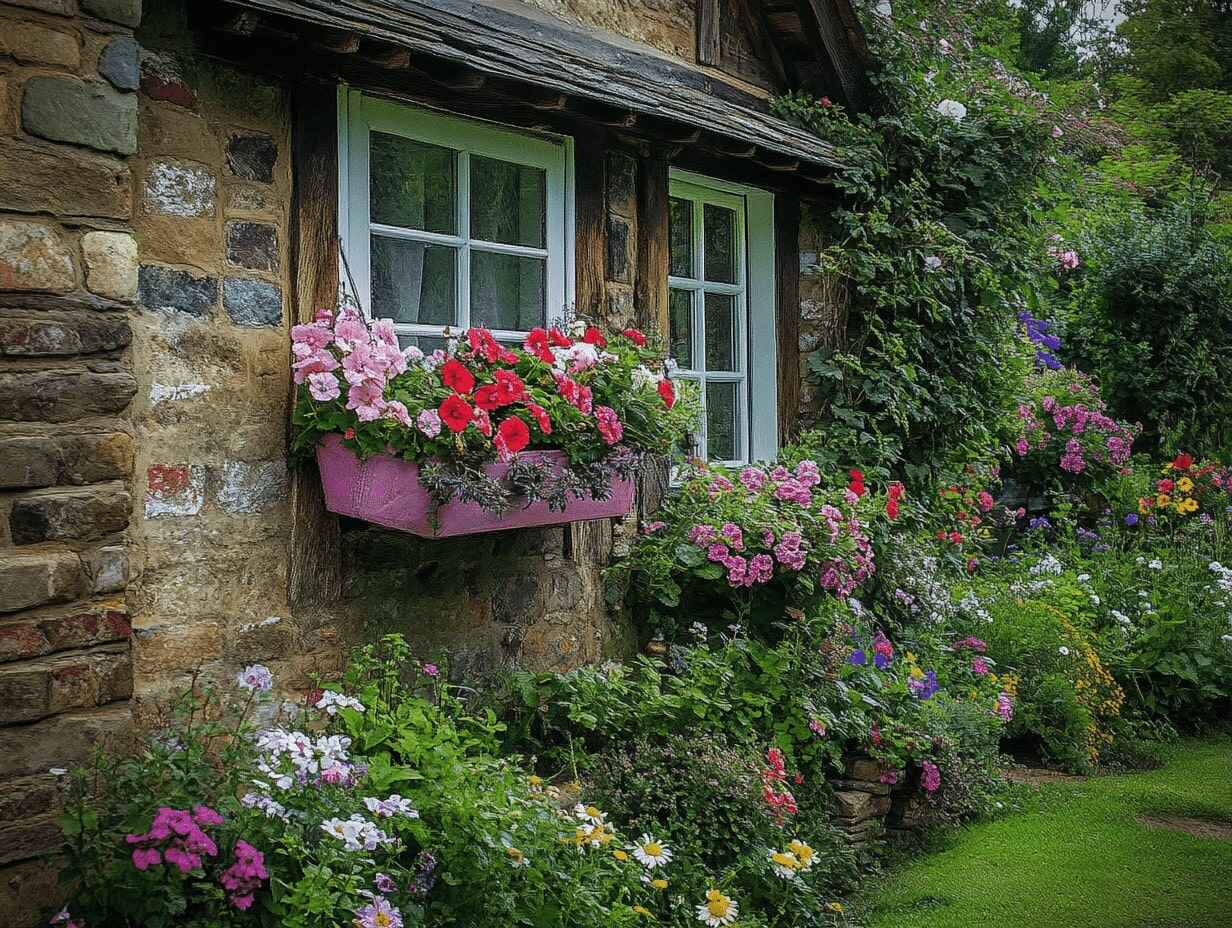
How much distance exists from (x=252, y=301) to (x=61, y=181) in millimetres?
910

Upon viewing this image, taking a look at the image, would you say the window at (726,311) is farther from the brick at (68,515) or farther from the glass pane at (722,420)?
the brick at (68,515)

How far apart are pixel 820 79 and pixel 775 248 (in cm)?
108

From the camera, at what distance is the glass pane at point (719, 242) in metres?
5.62

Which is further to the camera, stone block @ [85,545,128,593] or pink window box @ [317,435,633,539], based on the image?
pink window box @ [317,435,633,539]

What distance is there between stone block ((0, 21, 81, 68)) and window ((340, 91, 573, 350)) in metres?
1.22

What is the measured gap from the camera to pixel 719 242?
569 cm

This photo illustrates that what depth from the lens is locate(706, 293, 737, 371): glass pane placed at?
5.66 metres

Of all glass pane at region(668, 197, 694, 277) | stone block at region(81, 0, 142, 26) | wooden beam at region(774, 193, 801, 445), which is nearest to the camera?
stone block at region(81, 0, 142, 26)

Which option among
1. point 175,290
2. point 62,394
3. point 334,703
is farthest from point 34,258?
point 334,703

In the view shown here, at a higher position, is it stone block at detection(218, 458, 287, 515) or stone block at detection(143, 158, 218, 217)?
stone block at detection(143, 158, 218, 217)

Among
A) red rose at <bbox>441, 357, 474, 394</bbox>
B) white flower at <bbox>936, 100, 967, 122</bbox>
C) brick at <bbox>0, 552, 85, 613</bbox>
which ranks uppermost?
white flower at <bbox>936, 100, 967, 122</bbox>

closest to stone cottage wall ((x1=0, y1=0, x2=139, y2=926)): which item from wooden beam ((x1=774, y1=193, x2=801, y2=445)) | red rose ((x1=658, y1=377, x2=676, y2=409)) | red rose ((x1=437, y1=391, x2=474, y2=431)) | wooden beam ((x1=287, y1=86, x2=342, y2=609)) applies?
wooden beam ((x1=287, y1=86, x2=342, y2=609))

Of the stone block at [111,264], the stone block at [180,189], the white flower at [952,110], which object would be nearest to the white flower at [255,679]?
the stone block at [111,264]

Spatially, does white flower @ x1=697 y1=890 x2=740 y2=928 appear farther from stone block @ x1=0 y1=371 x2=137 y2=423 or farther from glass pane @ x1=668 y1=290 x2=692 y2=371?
glass pane @ x1=668 y1=290 x2=692 y2=371
